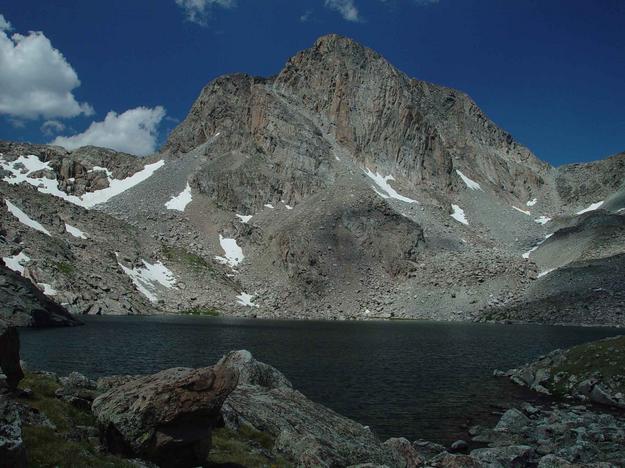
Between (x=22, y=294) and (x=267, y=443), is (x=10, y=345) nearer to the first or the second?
(x=267, y=443)

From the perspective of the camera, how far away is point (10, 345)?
16906 mm

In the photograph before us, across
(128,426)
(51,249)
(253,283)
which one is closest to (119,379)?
(128,426)

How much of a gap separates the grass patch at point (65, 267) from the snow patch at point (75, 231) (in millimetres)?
24763

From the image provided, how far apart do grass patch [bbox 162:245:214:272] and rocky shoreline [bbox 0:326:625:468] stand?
465ft

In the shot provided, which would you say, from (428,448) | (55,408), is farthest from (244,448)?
(428,448)

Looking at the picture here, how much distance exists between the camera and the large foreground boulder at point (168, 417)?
46.5ft

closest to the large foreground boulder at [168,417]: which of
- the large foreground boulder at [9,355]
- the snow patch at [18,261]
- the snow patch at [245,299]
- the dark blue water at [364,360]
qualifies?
the large foreground boulder at [9,355]

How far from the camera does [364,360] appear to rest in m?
57.8

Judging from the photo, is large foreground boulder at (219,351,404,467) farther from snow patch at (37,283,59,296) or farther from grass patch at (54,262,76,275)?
grass patch at (54,262,76,275)

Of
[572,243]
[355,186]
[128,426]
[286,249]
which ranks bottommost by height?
[128,426]

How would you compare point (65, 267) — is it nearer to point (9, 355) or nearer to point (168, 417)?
point (9, 355)

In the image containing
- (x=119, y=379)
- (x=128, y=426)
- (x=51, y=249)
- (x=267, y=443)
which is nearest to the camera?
(x=128, y=426)

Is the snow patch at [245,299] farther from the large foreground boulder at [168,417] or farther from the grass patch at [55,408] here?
the large foreground boulder at [168,417]

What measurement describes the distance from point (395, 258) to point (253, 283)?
48.2 metres
